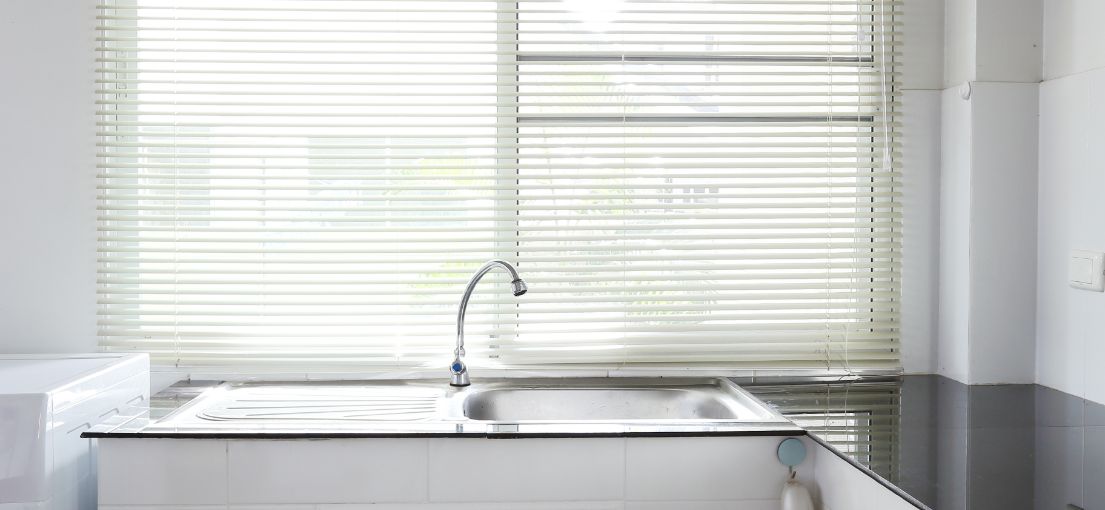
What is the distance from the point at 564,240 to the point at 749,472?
2.64 feet

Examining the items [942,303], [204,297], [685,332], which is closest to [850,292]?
[942,303]

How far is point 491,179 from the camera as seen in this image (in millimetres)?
2307

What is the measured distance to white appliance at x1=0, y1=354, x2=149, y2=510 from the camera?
5.34ft

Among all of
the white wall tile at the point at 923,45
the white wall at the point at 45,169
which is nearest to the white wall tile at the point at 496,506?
the white wall at the point at 45,169

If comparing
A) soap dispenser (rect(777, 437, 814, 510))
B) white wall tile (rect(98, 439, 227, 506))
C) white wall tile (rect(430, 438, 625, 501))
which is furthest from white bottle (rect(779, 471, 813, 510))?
white wall tile (rect(98, 439, 227, 506))

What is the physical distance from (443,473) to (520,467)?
16 centimetres

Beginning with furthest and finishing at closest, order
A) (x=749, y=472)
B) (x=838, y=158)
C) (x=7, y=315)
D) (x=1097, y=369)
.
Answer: (x=838, y=158) → (x=7, y=315) → (x=1097, y=369) → (x=749, y=472)

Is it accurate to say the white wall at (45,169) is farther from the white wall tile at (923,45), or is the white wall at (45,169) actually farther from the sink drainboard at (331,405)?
the white wall tile at (923,45)

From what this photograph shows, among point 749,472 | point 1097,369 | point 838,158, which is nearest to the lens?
point 749,472

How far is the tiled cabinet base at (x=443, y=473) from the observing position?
5.67ft

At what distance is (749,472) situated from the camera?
5.85 feet

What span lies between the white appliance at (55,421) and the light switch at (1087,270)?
2224mm

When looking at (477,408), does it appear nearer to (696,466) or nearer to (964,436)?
(696,466)

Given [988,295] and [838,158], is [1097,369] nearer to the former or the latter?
[988,295]
